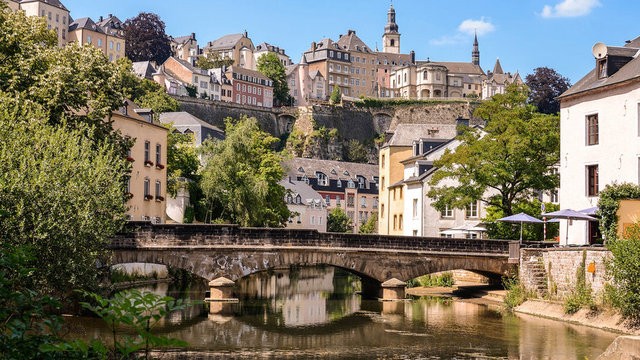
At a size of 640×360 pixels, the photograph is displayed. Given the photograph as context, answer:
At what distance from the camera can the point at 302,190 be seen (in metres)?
100

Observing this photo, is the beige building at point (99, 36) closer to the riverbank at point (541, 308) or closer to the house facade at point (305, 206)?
the house facade at point (305, 206)

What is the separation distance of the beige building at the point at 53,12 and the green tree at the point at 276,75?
34.8 meters

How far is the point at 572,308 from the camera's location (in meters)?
34.8

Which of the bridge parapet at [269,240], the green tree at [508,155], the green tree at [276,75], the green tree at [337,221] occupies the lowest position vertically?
the bridge parapet at [269,240]

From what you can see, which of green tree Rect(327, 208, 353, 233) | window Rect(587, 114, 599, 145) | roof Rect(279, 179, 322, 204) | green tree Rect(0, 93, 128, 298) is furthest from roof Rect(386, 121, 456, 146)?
green tree Rect(0, 93, 128, 298)

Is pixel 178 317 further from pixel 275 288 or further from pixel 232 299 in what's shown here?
pixel 275 288

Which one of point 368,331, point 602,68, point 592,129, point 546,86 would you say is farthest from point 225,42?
point 368,331

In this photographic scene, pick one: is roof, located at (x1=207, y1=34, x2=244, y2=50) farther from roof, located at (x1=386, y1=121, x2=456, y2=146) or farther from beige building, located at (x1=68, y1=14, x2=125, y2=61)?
roof, located at (x1=386, y1=121, x2=456, y2=146)

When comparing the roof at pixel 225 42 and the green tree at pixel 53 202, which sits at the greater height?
the roof at pixel 225 42

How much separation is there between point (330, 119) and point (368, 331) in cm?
11019

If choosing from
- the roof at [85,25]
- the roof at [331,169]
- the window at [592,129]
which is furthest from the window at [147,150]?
the roof at [85,25]

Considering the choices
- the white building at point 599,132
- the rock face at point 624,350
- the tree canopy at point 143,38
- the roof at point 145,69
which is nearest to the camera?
the rock face at point 624,350

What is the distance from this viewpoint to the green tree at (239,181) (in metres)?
58.0

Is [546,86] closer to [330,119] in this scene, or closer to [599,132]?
[330,119]
